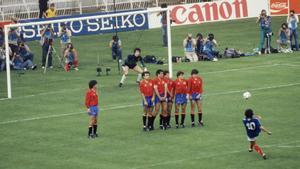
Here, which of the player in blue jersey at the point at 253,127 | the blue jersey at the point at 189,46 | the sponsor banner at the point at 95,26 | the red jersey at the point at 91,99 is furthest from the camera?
the sponsor banner at the point at 95,26

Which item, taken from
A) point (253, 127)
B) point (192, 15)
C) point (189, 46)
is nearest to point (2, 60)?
point (189, 46)

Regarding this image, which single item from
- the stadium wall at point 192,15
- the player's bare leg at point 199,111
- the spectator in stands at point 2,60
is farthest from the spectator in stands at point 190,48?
the player's bare leg at point 199,111

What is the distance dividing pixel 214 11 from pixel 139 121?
32.8 meters

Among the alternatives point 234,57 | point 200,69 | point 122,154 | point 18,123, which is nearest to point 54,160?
point 122,154

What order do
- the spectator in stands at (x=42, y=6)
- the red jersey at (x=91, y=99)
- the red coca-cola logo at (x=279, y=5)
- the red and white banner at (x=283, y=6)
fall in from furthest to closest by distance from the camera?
the red coca-cola logo at (x=279, y=5) < the red and white banner at (x=283, y=6) < the spectator in stands at (x=42, y=6) < the red jersey at (x=91, y=99)

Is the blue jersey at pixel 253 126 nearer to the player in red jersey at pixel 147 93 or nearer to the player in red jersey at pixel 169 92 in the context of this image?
the player in red jersey at pixel 169 92

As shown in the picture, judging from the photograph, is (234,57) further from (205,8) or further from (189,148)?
(189,148)

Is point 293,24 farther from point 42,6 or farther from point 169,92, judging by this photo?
point 169,92

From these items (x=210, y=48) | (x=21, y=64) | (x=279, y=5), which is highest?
(x=279, y=5)

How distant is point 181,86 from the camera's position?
3941 centimetres

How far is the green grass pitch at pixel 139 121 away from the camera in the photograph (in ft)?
114

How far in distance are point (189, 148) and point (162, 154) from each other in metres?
1.23

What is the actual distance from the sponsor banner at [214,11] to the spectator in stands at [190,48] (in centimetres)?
1223

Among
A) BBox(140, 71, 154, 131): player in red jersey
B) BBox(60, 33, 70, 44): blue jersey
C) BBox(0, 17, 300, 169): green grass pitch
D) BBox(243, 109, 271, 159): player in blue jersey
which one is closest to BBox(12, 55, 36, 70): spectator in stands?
BBox(0, 17, 300, 169): green grass pitch
